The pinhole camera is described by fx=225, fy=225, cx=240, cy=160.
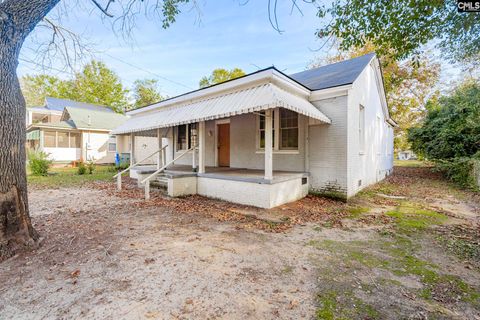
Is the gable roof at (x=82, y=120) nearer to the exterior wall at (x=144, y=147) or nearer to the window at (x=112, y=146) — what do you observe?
the window at (x=112, y=146)

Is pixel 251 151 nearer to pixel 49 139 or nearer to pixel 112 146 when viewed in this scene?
pixel 112 146

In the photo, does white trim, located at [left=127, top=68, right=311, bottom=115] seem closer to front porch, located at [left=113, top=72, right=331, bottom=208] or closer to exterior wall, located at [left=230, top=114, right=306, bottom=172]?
front porch, located at [left=113, top=72, right=331, bottom=208]

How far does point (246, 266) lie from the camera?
3.28 m

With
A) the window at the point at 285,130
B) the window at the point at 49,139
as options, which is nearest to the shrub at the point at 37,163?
the window at the point at 49,139

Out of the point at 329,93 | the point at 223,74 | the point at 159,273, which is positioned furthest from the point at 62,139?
the point at 159,273

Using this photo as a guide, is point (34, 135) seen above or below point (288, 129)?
above

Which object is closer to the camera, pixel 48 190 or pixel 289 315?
pixel 289 315

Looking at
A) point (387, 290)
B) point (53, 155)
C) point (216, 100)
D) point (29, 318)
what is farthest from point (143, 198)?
point (53, 155)

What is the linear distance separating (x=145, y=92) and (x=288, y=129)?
3567 centimetres

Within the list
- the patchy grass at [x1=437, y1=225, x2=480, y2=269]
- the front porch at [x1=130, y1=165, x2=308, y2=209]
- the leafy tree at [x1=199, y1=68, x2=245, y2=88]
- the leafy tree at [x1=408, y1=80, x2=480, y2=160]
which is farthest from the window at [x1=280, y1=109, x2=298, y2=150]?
the leafy tree at [x1=199, y1=68, x2=245, y2=88]

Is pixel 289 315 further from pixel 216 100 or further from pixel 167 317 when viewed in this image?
pixel 216 100

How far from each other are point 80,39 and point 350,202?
918cm

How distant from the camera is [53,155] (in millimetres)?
19000

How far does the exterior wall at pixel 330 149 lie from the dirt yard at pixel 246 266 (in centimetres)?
161
